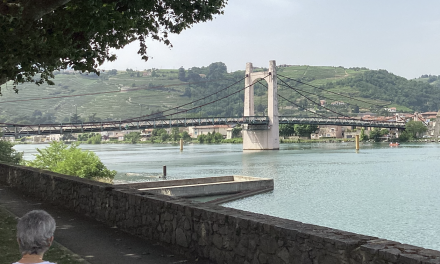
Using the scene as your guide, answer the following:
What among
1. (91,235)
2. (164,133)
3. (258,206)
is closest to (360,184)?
(258,206)

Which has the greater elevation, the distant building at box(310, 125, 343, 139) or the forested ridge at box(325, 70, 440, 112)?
the forested ridge at box(325, 70, 440, 112)

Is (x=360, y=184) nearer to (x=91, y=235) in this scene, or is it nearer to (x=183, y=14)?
(x=183, y=14)

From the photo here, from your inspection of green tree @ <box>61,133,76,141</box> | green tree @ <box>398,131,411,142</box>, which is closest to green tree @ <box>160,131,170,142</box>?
green tree @ <box>61,133,76,141</box>

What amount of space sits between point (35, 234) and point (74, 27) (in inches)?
254

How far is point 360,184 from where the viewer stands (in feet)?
92.6

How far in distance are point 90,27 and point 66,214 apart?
9.63 ft

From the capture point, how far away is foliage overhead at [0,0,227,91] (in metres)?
6.48

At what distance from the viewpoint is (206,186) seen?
2167 centimetres

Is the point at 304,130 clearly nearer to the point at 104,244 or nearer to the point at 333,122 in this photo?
the point at 333,122

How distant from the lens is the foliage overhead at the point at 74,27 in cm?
648

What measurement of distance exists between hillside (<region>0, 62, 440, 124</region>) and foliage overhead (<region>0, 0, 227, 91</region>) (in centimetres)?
12450

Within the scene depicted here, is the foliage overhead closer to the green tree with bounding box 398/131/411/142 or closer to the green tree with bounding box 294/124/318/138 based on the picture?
the green tree with bounding box 398/131/411/142

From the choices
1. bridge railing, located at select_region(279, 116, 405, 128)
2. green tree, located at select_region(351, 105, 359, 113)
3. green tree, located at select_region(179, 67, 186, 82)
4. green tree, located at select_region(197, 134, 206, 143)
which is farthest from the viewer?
green tree, located at select_region(179, 67, 186, 82)

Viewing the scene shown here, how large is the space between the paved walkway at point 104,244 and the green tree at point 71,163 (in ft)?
46.8
